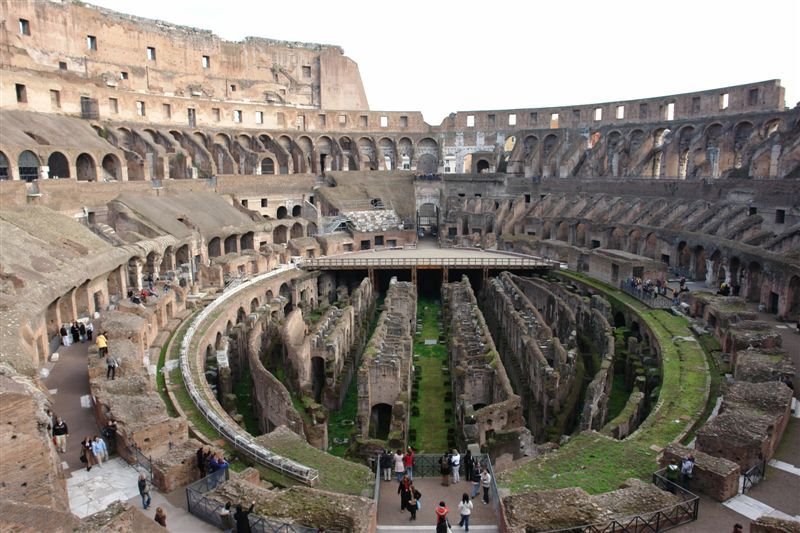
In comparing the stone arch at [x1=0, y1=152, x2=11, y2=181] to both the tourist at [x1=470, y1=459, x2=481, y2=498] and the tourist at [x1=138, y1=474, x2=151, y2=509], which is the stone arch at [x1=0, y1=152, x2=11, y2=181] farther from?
the tourist at [x1=470, y1=459, x2=481, y2=498]

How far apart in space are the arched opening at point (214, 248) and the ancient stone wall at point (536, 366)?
55.7ft

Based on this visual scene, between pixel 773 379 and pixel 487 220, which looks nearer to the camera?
pixel 773 379

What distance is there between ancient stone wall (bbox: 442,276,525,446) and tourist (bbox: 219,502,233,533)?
8.09 m

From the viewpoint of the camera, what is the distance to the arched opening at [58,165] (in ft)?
113

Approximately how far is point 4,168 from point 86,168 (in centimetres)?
611

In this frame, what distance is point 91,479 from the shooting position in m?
11.3

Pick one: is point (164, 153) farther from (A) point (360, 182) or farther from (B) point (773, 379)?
(B) point (773, 379)

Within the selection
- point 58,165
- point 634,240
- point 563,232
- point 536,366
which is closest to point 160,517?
point 536,366

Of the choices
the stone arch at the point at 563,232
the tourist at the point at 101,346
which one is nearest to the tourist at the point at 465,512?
the tourist at the point at 101,346

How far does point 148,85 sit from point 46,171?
20.4m

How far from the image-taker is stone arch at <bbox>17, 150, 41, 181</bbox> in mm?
30828

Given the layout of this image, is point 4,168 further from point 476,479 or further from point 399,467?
point 476,479

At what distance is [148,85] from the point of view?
4912cm

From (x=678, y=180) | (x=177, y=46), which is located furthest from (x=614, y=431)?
(x=177, y=46)
